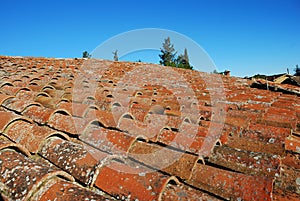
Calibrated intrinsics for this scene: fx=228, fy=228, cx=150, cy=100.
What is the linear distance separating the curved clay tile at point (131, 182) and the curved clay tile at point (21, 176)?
0.69ft

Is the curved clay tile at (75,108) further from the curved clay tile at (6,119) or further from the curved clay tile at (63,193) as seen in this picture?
the curved clay tile at (63,193)

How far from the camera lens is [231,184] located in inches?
58.6

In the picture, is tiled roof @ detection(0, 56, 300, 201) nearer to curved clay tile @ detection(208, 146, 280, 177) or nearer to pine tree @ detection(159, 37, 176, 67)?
curved clay tile @ detection(208, 146, 280, 177)

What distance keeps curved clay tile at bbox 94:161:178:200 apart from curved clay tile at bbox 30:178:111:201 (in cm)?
18

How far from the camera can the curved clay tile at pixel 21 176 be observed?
1164 millimetres

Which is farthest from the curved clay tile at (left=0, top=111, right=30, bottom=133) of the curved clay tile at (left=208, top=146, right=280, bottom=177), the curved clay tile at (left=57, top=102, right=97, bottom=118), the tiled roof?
the curved clay tile at (left=208, top=146, right=280, bottom=177)

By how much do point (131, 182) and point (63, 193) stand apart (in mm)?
378

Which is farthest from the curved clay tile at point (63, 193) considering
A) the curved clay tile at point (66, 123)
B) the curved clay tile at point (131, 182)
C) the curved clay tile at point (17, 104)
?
the curved clay tile at point (17, 104)

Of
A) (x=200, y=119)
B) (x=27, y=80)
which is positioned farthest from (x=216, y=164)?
(x=27, y=80)

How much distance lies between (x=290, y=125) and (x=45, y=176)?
2786 mm

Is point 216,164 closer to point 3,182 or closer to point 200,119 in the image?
point 200,119

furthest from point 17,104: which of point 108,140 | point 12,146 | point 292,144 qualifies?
point 292,144

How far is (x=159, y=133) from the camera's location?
7.25 feet

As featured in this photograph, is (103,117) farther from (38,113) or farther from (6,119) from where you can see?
(6,119)
